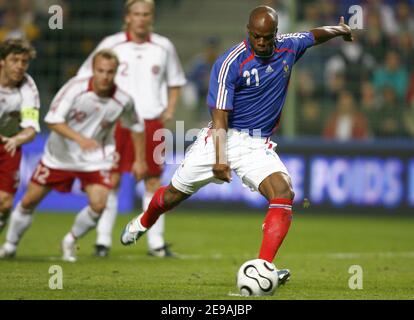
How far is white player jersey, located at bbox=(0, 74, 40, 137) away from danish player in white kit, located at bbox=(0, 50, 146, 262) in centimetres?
27

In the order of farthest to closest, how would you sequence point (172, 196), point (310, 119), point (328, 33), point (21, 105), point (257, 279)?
point (310, 119), point (21, 105), point (328, 33), point (172, 196), point (257, 279)

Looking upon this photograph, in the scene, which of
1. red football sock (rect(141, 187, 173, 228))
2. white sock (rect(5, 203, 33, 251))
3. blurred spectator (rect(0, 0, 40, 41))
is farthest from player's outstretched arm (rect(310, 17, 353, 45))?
blurred spectator (rect(0, 0, 40, 41))

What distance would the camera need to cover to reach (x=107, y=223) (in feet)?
34.4

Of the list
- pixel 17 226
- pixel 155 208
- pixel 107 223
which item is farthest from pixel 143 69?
pixel 155 208

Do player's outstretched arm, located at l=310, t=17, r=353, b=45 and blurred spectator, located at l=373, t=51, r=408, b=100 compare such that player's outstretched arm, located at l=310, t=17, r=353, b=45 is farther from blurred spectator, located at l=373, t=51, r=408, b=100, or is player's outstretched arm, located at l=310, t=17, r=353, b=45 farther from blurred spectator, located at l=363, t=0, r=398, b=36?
blurred spectator, located at l=363, t=0, r=398, b=36

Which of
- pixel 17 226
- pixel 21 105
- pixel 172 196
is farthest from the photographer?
pixel 17 226

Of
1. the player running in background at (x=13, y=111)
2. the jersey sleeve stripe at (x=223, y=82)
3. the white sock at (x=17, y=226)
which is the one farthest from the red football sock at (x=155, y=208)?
the white sock at (x=17, y=226)

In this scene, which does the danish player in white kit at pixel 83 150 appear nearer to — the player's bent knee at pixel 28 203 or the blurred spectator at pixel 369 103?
the player's bent knee at pixel 28 203

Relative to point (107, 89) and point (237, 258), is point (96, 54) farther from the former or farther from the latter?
point (237, 258)

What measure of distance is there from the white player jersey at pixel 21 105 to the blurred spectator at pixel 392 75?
26.9ft

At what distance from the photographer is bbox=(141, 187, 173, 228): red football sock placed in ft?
26.7

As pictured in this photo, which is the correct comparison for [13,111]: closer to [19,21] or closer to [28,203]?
[28,203]

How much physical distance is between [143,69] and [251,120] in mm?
3449

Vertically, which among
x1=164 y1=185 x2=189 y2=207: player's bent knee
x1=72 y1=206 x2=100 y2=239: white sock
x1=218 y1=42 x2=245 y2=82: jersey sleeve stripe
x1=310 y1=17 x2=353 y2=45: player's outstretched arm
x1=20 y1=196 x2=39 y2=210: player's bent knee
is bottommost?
x1=72 y1=206 x2=100 y2=239: white sock
